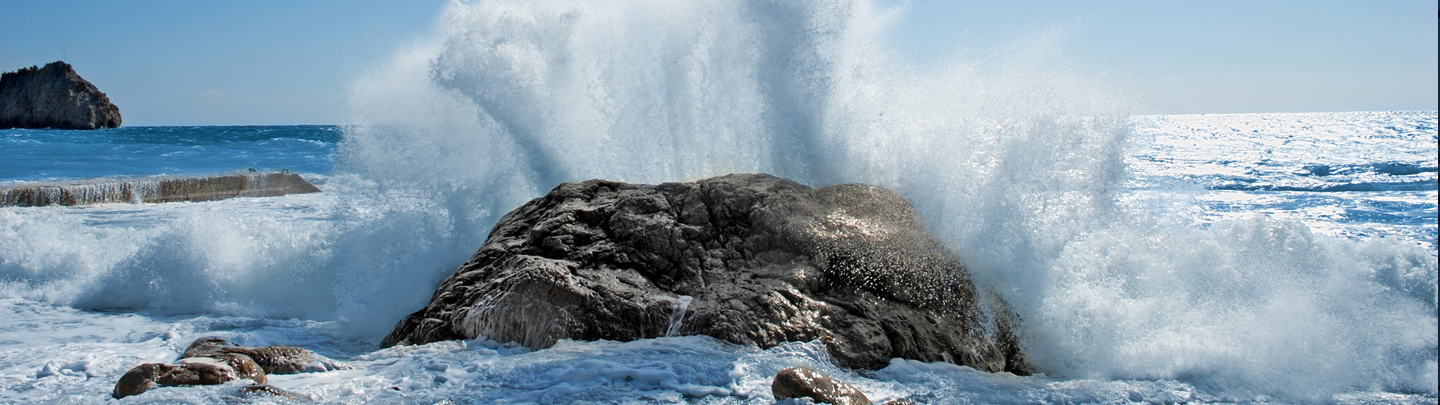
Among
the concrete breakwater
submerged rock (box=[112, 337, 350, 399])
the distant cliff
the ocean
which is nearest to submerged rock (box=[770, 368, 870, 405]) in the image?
the ocean

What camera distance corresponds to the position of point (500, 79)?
21.7 feet

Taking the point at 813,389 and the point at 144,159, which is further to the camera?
the point at 144,159

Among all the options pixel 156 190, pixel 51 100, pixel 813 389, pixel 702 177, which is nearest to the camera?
pixel 813 389

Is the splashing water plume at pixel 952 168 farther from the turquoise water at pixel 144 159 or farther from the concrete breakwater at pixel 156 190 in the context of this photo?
the turquoise water at pixel 144 159

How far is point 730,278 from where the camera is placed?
474cm

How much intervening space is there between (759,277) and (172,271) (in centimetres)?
514

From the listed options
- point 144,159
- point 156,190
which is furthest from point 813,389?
point 144,159

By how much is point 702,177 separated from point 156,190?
12.2 metres

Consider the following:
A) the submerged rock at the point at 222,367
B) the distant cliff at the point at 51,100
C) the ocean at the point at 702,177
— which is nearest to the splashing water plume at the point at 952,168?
the ocean at the point at 702,177

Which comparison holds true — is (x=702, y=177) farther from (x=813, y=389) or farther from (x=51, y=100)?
(x=51, y=100)

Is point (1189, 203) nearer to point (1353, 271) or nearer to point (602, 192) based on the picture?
point (1353, 271)

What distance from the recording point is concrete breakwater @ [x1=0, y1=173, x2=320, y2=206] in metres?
12.6

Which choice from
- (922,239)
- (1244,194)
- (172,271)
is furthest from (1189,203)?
(172,271)

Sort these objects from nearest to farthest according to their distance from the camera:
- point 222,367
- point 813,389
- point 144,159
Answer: point 813,389
point 222,367
point 144,159
